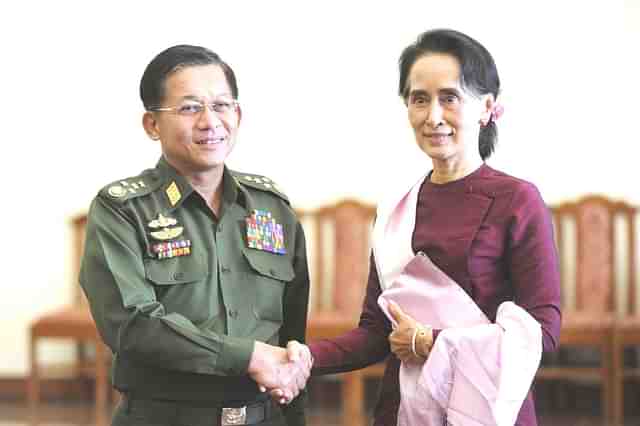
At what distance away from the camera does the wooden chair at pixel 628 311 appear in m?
4.57

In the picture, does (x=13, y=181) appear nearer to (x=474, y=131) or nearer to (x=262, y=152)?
(x=262, y=152)

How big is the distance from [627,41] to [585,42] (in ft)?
0.72

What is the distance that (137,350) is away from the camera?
6.68ft

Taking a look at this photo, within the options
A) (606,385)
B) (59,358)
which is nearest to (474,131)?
(606,385)

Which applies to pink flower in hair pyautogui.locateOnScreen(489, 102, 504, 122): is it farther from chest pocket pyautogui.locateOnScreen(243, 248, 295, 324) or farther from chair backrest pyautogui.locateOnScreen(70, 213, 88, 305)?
chair backrest pyautogui.locateOnScreen(70, 213, 88, 305)

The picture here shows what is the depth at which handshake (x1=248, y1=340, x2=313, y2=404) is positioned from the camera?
207cm

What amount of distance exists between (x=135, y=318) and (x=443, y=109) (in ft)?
2.66

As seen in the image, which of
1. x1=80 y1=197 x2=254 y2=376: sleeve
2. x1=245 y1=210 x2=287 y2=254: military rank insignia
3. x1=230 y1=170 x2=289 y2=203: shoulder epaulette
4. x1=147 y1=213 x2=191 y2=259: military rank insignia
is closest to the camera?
x1=80 y1=197 x2=254 y2=376: sleeve

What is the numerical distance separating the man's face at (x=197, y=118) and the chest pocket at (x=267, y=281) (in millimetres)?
247

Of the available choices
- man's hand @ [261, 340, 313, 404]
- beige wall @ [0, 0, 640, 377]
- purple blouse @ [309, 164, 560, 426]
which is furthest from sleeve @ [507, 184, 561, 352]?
beige wall @ [0, 0, 640, 377]

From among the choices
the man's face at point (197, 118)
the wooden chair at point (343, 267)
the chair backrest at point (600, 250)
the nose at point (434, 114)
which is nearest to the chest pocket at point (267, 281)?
the man's face at point (197, 118)

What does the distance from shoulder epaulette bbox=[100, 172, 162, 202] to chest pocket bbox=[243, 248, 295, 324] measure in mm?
273

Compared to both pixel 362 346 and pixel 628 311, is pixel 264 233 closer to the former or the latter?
pixel 362 346

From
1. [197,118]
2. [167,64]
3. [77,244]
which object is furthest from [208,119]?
[77,244]
